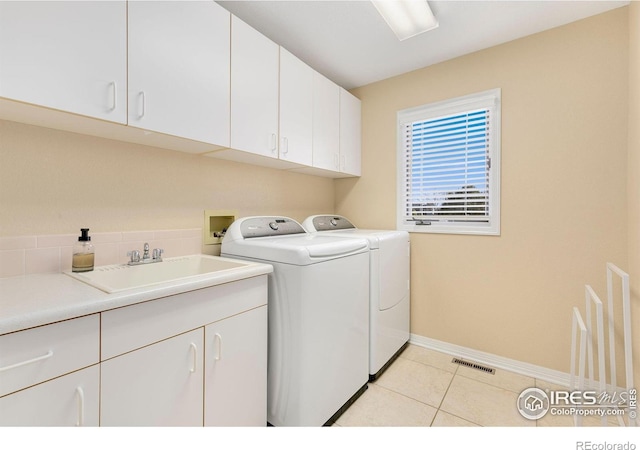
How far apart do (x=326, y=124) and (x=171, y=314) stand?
1806 millimetres

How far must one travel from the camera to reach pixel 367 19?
182 centimetres

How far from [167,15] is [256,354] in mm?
1638

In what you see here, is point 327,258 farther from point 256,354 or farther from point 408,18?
point 408,18

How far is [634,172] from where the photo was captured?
1561 millimetres

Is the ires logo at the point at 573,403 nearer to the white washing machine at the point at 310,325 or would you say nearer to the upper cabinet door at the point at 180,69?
the white washing machine at the point at 310,325

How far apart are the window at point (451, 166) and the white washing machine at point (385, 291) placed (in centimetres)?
35

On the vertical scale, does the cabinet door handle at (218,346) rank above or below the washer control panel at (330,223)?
below

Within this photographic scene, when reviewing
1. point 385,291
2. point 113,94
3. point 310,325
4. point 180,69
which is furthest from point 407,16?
point 310,325

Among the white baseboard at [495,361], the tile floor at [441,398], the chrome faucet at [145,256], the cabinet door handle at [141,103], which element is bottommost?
the tile floor at [441,398]

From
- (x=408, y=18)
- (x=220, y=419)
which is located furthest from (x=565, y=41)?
(x=220, y=419)

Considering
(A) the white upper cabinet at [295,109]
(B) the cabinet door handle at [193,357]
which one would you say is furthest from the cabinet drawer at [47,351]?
(A) the white upper cabinet at [295,109]

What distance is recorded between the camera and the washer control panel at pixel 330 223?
2.43m

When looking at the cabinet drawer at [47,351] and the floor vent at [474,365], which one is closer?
the cabinet drawer at [47,351]

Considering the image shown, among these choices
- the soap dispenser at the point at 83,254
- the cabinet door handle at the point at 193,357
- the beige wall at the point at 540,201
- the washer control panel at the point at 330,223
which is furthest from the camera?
the washer control panel at the point at 330,223
